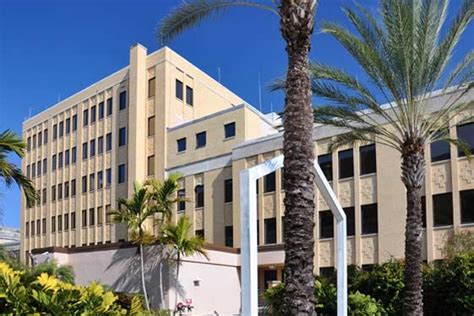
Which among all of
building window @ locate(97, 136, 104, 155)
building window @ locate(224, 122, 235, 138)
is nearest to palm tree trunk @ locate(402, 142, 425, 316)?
building window @ locate(224, 122, 235, 138)

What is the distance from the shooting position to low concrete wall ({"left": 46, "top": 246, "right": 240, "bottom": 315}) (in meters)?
27.1

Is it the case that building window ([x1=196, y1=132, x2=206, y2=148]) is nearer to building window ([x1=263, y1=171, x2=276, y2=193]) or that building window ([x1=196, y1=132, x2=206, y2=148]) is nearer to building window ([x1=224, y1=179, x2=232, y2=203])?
building window ([x1=224, y1=179, x2=232, y2=203])

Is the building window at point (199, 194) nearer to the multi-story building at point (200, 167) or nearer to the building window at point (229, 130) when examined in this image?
the multi-story building at point (200, 167)

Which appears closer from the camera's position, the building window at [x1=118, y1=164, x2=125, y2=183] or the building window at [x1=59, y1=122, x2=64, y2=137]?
the building window at [x1=118, y1=164, x2=125, y2=183]

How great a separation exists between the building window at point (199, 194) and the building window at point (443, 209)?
15.5m

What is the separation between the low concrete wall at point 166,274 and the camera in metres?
27.1

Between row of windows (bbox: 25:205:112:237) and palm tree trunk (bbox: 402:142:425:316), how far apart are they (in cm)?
2858

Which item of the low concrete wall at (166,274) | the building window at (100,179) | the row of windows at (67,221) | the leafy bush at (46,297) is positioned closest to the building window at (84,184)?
the row of windows at (67,221)

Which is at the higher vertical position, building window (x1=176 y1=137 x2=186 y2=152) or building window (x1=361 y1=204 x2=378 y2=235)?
building window (x1=176 y1=137 x2=186 y2=152)

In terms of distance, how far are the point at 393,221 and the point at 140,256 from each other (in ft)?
39.0

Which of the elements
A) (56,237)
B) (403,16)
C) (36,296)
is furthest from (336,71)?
(56,237)

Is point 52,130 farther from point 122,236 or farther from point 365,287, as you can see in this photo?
point 365,287

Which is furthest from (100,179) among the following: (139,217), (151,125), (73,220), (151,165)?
(139,217)

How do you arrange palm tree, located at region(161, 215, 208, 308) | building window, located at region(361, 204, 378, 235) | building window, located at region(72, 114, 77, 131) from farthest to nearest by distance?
building window, located at region(72, 114, 77, 131) < building window, located at region(361, 204, 378, 235) < palm tree, located at region(161, 215, 208, 308)
